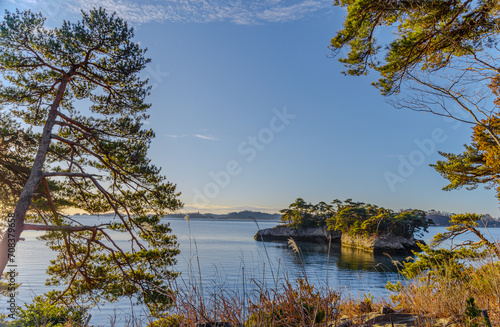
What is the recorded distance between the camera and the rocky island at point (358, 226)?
48.6 metres

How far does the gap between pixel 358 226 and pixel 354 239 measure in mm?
4880

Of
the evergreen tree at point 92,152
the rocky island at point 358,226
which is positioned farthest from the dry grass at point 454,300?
the rocky island at point 358,226

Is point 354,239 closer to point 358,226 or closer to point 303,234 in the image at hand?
point 358,226

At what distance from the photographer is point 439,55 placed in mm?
8320

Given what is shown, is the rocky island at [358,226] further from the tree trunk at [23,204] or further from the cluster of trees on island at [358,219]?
the tree trunk at [23,204]

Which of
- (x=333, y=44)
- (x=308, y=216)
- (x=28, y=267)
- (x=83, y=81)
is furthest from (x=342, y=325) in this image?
(x=308, y=216)

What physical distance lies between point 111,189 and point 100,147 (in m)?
2.06

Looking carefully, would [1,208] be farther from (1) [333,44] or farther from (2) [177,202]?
(1) [333,44]

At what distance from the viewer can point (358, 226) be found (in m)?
52.5

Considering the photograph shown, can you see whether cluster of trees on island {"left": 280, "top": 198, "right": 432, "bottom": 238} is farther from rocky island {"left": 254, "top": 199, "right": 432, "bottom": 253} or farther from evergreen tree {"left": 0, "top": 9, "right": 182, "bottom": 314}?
evergreen tree {"left": 0, "top": 9, "right": 182, "bottom": 314}

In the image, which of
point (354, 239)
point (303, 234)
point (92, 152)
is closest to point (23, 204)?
point (92, 152)

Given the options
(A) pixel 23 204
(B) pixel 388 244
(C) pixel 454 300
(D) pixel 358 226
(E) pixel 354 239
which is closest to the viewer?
(C) pixel 454 300

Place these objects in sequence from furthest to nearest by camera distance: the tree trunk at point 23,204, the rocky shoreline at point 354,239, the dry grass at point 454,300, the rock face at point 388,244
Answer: the rocky shoreline at point 354,239, the rock face at point 388,244, the tree trunk at point 23,204, the dry grass at point 454,300

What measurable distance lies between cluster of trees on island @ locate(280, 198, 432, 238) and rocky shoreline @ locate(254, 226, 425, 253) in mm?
1155
